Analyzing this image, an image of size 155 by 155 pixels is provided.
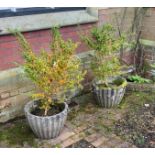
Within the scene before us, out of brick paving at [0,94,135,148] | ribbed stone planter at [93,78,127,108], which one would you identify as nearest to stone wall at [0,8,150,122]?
brick paving at [0,94,135,148]

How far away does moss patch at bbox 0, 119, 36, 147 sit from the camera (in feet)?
11.2

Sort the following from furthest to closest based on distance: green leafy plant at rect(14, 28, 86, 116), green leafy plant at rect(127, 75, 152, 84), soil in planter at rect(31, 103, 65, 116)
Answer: green leafy plant at rect(127, 75, 152, 84)
soil in planter at rect(31, 103, 65, 116)
green leafy plant at rect(14, 28, 86, 116)

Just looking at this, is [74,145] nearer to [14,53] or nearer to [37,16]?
[14,53]

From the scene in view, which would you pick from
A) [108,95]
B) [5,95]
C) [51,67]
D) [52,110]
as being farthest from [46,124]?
[108,95]

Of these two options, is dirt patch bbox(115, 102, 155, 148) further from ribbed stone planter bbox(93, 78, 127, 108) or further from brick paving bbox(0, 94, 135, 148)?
ribbed stone planter bbox(93, 78, 127, 108)

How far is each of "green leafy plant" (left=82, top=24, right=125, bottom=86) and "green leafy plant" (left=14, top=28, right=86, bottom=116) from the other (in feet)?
1.91

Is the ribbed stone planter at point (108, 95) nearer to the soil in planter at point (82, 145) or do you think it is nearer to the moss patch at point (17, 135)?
the soil in planter at point (82, 145)

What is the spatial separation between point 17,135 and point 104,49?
1551 mm

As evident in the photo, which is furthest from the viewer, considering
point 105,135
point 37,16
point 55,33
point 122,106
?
point 122,106

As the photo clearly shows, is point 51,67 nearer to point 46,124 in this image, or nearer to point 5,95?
point 46,124

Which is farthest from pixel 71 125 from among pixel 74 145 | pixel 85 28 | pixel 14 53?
pixel 85 28

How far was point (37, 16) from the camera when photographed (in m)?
3.85

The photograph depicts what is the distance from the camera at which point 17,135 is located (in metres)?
3.55

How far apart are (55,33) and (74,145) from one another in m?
1.28
